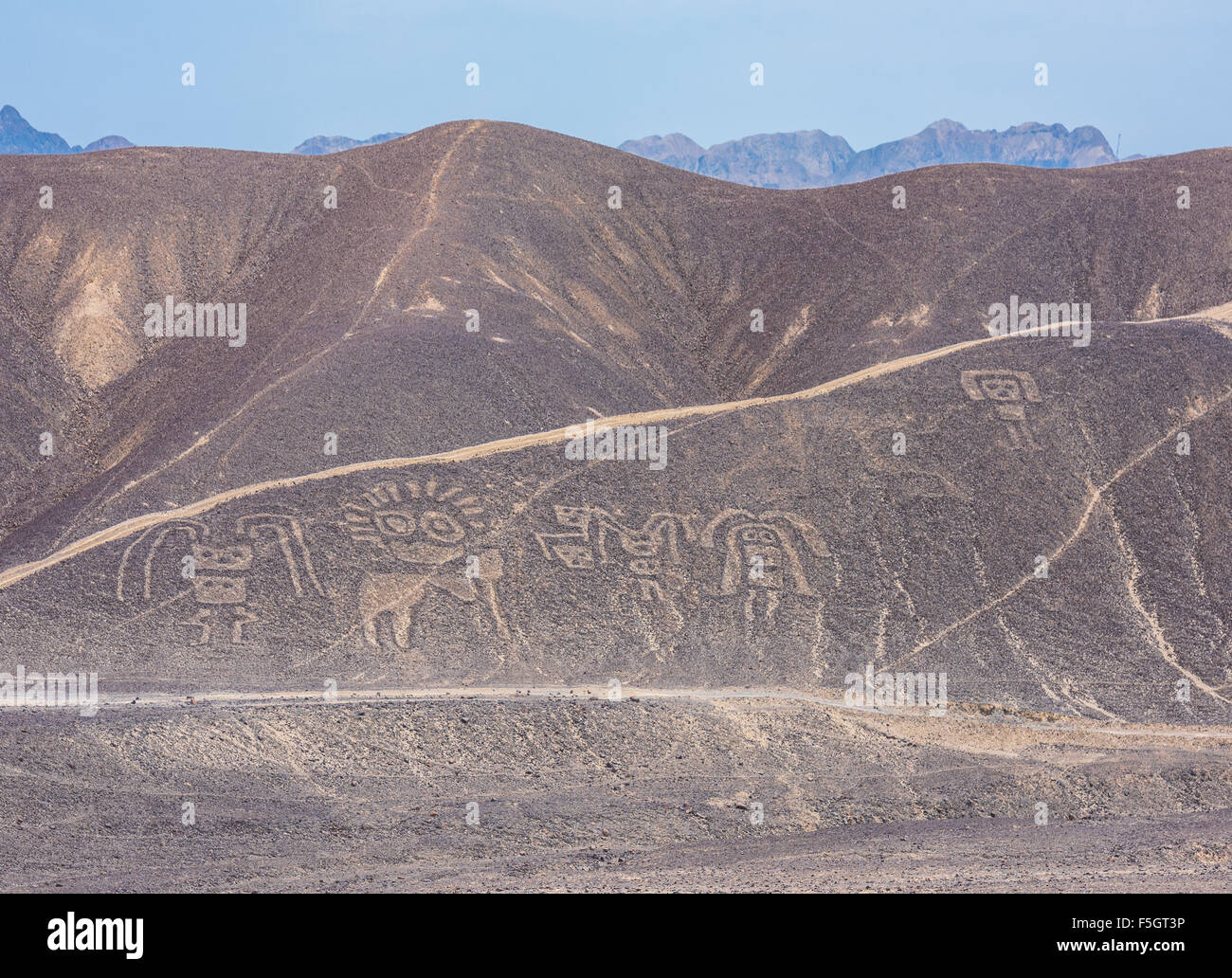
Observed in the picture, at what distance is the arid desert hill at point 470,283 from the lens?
1614 inches

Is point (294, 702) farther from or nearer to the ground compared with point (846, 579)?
nearer to the ground

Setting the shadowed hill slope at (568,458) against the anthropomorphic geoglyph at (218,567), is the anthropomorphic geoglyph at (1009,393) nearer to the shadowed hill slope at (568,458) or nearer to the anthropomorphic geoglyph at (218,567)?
the shadowed hill slope at (568,458)

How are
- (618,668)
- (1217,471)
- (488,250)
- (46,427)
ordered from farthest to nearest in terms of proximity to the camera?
(488,250)
(46,427)
(1217,471)
(618,668)

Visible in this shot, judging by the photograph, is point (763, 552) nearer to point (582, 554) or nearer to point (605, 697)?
point (582, 554)

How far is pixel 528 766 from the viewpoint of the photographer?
20000mm

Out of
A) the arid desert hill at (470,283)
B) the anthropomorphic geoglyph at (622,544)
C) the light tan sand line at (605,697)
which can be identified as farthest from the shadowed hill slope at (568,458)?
the light tan sand line at (605,697)

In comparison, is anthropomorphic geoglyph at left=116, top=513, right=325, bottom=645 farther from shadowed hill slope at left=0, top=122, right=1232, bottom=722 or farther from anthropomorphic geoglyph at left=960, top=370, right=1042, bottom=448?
anthropomorphic geoglyph at left=960, top=370, right=1042, bottom=448

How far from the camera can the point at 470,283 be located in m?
48.6

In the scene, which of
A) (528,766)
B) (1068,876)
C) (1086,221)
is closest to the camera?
(1068,876)

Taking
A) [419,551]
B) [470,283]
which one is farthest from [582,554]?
[470,283]

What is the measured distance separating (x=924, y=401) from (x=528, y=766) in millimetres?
17730

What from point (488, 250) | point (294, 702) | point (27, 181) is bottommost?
point (294, 702)

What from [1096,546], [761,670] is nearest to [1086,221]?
[1096,546]

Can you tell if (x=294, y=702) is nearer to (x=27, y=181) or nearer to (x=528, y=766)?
(x=528, y=766)
